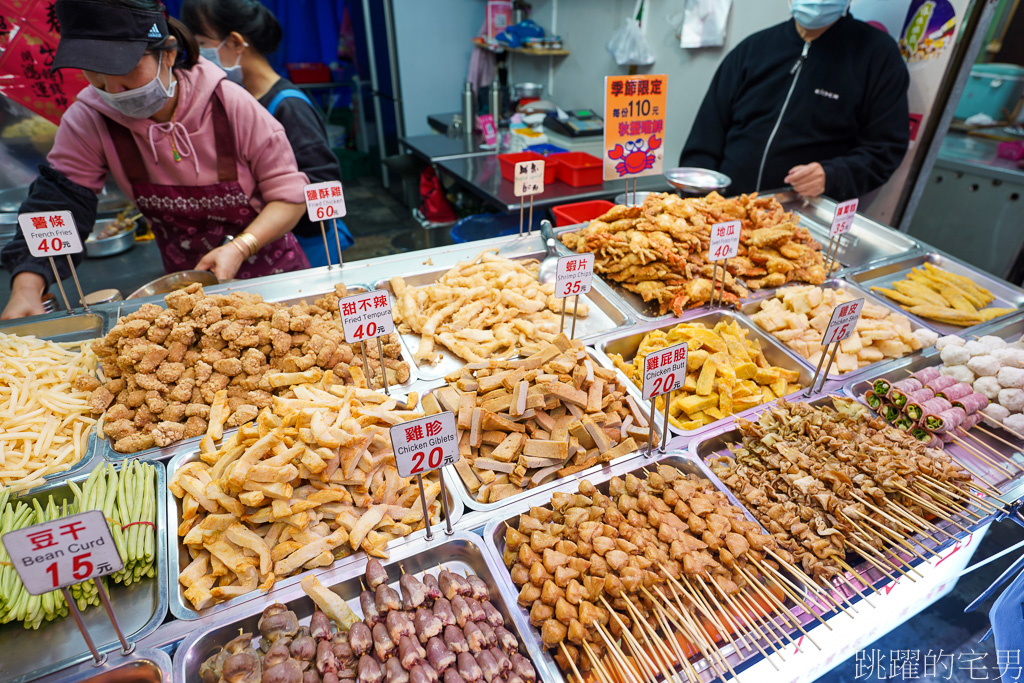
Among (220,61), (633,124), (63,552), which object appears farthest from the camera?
(220,61)

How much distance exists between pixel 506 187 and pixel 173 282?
3337mm

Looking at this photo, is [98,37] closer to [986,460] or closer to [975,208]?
[986,460]

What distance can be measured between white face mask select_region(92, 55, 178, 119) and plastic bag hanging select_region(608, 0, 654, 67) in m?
5.76

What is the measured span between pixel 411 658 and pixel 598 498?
74 cm

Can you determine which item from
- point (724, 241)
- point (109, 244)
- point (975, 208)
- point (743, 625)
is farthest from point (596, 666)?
point (109, 244)

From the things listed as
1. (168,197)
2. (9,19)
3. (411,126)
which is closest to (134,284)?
(9,19)

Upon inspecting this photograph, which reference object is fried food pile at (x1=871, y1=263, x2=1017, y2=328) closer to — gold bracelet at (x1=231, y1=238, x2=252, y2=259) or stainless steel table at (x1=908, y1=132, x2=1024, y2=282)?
stainless steel table at (x1=908, y1=132, x2=1024, y2=282)

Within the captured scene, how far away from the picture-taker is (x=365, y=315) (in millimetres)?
2020

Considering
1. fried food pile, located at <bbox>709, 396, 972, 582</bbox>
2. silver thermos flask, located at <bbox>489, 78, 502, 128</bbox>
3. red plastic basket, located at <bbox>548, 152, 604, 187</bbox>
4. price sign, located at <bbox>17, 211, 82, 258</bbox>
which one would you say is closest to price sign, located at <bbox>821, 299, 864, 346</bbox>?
fried food pile, located at <bbox>709, 396, 972, 582</bbox>

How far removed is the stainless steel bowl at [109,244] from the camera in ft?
21.6

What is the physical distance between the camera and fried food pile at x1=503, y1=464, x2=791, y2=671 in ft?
4.84

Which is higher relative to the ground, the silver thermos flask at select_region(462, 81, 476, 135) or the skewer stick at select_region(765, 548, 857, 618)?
the silver thermos flask at select_region(462, 81, 476, 135)

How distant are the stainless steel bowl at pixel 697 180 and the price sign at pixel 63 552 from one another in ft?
12.6

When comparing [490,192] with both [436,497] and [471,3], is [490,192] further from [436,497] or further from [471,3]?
[471,3]
